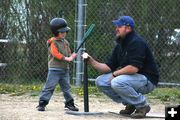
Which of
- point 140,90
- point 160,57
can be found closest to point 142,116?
point 140,90

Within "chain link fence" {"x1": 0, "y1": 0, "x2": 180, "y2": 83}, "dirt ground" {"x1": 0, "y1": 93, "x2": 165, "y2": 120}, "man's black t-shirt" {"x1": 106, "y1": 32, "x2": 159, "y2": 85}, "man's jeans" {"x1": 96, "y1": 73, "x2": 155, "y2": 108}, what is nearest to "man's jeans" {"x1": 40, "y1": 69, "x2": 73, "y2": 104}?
"dirt ground" {"x1": 0, "y1": 93, "x2": 165, "y2": 120}

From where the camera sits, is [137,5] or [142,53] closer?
[142,53]

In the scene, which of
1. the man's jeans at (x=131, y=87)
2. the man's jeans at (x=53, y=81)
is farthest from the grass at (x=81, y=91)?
the man's jeans at (x=131, y=87)

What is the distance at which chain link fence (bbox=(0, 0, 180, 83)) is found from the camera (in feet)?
31.2

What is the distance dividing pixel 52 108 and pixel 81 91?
184 centimetres

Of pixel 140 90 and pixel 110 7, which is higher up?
pixel 110 7

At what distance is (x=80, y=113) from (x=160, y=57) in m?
3.39

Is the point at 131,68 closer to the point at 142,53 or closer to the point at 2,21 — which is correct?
the point at 142,53

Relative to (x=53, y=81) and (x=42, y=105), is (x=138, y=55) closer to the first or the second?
(x=53, y=81)

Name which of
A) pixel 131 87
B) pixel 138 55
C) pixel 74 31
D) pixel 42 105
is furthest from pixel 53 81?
pixel 74 31

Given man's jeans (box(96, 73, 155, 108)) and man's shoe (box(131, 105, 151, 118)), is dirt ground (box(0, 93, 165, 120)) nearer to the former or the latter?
man's shoe (box(131, 105, 151, 118))

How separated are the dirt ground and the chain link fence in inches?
41.5

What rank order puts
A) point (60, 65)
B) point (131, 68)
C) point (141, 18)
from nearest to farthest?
1. point (131, 68)
2. point (60, 65)
3. point (141, 18)

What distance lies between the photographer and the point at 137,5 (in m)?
9.57
